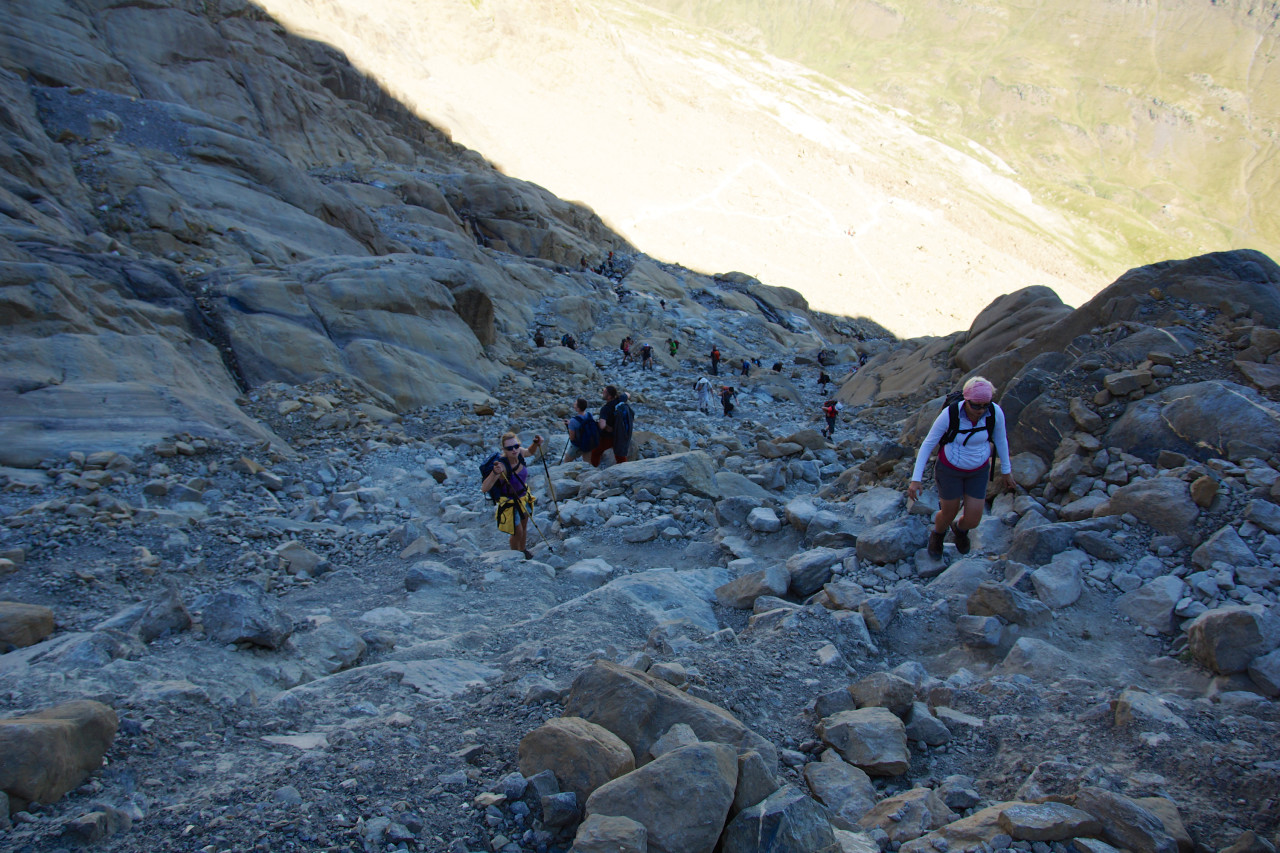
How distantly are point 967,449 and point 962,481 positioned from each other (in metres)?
0.30

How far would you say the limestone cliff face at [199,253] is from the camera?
891cm

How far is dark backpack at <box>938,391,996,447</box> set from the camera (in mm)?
5656

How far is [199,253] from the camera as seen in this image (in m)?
14.6

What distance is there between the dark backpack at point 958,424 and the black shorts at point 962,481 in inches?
9.8

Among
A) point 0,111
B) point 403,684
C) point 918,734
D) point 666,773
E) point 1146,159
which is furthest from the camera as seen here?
point 1146,159

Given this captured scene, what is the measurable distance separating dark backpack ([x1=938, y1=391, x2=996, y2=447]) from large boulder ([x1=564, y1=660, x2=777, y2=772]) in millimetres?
3353

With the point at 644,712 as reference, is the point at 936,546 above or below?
above

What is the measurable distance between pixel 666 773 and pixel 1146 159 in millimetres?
216836

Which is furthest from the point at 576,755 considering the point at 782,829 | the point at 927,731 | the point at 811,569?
the point at 811,569

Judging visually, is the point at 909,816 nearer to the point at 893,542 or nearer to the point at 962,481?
the point at 962,481

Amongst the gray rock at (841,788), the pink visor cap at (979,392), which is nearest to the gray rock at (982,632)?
the pink visor cap at (979,392)

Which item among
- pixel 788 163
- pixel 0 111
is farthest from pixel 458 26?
pixel 0 111

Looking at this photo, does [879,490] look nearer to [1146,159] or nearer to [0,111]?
[0,111]

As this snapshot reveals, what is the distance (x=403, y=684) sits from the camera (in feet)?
14.1
